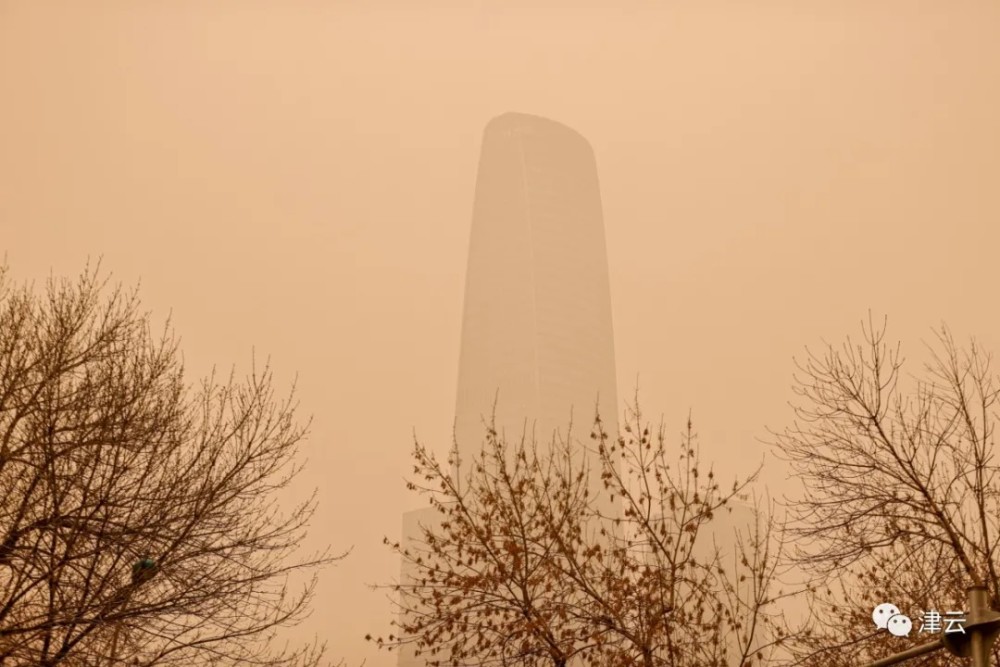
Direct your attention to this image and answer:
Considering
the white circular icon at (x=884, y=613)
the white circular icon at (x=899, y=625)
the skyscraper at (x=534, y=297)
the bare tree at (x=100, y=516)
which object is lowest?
the white circular icon at (x=899, y=625)

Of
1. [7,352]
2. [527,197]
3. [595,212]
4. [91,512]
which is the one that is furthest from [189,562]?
[595,212]

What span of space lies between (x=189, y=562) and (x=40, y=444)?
8.46 feet

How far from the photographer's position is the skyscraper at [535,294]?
50.8 m

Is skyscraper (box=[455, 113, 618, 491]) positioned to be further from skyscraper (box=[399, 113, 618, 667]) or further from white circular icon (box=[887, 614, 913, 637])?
white circular icon (box=[887, 614, 913, 637])

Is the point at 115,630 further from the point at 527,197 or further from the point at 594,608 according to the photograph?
the point at 527,197

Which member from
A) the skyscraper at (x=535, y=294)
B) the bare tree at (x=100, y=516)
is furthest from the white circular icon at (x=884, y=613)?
the skyscraper at (x=535, y=294)

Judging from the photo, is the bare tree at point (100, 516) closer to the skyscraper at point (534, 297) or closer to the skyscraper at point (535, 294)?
the skyscraper at point (534, 297)

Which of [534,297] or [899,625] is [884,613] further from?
[534,297]

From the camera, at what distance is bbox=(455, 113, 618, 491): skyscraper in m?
50.8

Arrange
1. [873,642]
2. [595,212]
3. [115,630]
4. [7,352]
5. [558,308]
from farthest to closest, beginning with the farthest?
[595,212] → [558,308] → [873,642] → [7,352] → [115,630]

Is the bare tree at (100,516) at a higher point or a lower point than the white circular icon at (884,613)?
higher

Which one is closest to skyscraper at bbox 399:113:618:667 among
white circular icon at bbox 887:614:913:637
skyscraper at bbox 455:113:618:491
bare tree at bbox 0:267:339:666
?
skyscraper at bbox 455:113:618:491

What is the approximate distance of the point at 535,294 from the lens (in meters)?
54.3

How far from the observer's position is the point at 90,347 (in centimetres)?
1388
